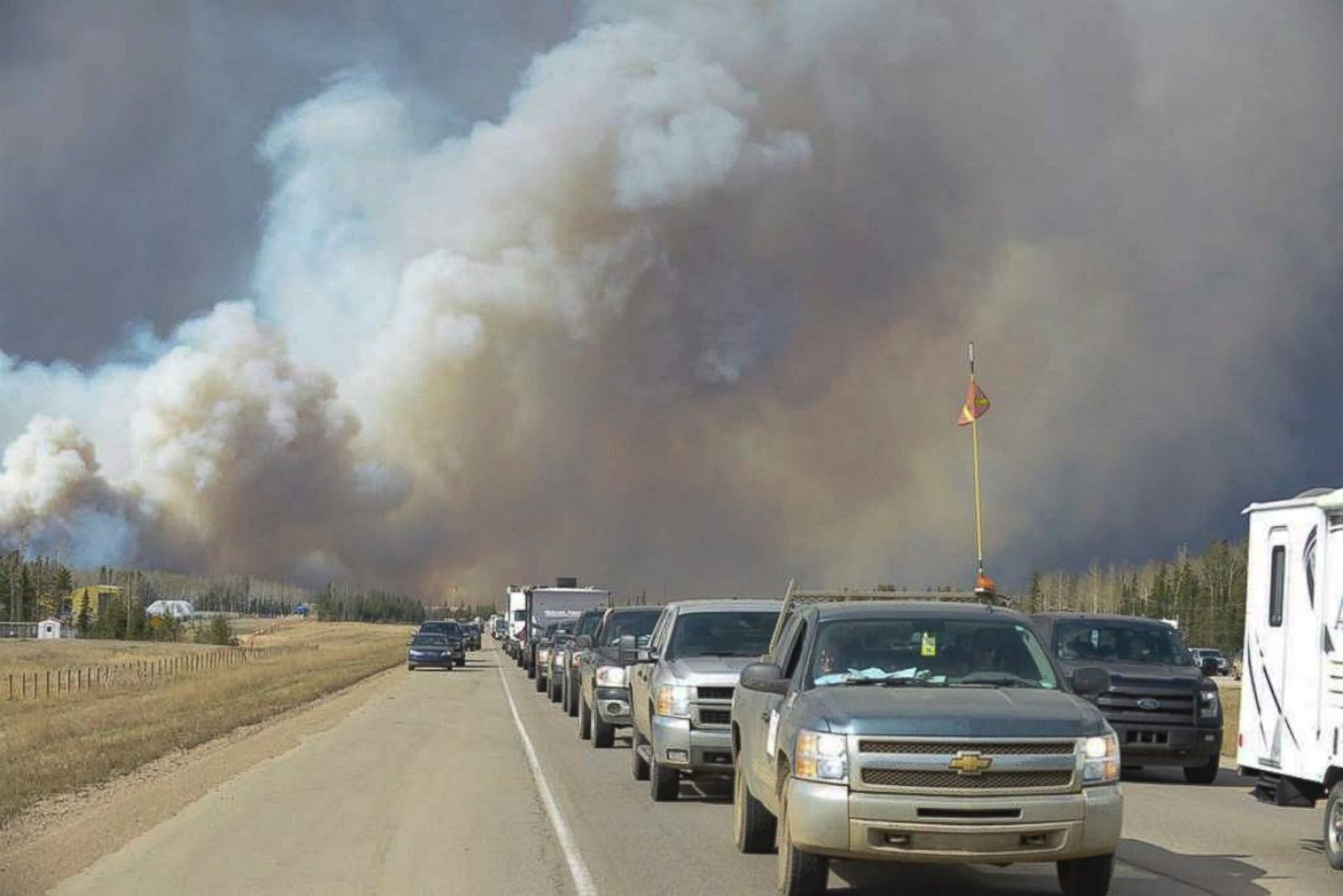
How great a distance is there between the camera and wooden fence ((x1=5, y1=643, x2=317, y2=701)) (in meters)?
46.6

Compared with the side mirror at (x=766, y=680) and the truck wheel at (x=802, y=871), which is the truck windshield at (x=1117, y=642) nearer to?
the side mirror at (x=766, y=680)

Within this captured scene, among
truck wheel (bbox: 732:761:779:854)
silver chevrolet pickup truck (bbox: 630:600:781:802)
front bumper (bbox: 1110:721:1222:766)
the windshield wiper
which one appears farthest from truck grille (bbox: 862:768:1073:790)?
front bumper (bbox: 1110:721:1222:766)

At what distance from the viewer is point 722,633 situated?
56.3 ft

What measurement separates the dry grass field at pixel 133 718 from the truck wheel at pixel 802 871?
8947mm

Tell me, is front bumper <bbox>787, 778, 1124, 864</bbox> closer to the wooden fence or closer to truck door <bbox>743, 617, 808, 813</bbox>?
truck door <bbox>743, 617, 808, 813</bbox>

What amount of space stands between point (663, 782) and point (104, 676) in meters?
49.6

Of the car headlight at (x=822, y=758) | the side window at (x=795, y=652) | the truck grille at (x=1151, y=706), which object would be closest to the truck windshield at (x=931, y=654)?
the side window at (x=795, y=652)

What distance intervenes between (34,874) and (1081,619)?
1444cm

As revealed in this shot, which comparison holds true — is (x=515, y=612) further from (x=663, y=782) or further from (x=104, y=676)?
(x=663, y=782)

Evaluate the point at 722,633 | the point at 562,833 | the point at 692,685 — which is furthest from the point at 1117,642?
the point at 562,833

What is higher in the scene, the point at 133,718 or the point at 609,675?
the point at 609,675

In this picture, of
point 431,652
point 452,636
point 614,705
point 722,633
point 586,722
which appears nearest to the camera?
point 722,633

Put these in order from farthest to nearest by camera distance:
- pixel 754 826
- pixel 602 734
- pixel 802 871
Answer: pixel 602 734, pixel 754 826, pixel 802 871

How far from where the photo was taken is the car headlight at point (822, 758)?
903 cm
